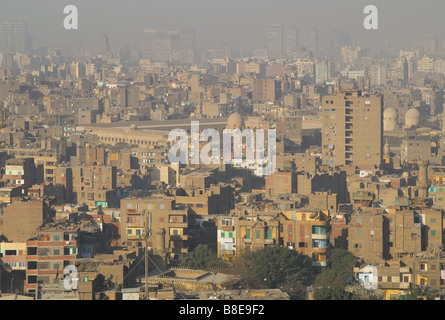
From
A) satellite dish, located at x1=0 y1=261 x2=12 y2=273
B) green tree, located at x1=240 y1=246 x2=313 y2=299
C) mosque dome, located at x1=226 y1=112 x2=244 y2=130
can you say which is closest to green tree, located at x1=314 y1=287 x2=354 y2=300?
green tree, located at x1=240 y1=246 x2=313 y2=299

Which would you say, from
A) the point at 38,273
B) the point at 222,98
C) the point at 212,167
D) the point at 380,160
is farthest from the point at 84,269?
the point at 222,98

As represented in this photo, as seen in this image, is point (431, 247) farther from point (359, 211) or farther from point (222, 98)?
point (222, 98)

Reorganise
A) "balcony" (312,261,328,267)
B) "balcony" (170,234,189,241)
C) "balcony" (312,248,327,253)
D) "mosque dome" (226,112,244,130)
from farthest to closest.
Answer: "mosque dome" (226,112,244,130) → "balcony" (170,234,189,241) → "balcony" (312,248,327,253) → "balcony" (312,261,328,267)

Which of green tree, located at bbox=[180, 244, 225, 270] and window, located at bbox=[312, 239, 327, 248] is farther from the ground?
window, located at bbox=[312, 239, 327, 248]

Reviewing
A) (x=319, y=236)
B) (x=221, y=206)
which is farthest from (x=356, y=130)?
(x=319, y=236)

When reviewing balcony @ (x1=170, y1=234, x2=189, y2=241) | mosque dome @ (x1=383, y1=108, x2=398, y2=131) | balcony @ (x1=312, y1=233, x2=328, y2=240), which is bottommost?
balcony @ (x1=170, y1=234, x2=189, y2=241)

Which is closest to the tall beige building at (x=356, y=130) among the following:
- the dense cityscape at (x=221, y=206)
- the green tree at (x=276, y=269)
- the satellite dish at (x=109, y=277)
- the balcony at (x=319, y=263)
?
the dense cityscape at (x=221, y=206)

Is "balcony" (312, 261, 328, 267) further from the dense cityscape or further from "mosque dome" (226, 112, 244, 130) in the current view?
"mosque dome" (226, 112, 244, 130)

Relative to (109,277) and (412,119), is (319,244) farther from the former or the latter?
(412,119)
